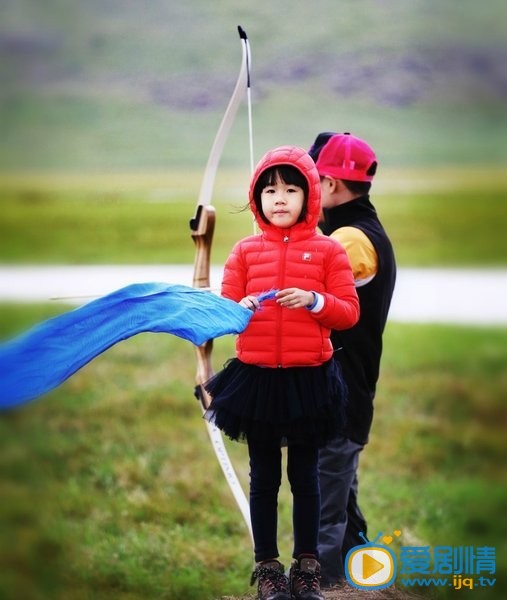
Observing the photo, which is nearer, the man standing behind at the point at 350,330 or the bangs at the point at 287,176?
the bangs at the point at 287,176

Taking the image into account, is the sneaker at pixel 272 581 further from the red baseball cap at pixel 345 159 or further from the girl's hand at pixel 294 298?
the red baseball cap at pixel 345 159

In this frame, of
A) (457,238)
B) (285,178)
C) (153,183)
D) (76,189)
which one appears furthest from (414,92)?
(285,178)

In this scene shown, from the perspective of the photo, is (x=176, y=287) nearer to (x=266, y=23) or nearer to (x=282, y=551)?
(x=282, y=551)

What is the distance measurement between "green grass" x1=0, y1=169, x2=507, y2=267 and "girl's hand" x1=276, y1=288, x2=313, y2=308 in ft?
12.3

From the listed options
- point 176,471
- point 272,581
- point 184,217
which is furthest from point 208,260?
point 184,217

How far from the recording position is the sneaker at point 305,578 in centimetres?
174

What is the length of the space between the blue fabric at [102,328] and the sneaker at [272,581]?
47cm

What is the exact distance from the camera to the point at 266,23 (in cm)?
625

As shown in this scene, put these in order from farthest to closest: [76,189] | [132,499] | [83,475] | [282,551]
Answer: [76,189] < [83,475] < [132,499] < [282,551]

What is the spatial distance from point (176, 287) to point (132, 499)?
1.79 meters

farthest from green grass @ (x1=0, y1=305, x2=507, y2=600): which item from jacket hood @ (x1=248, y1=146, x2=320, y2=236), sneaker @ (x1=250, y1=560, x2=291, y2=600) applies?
jacket hood @ (x1=248, y1=146, x2=320, y2=236)

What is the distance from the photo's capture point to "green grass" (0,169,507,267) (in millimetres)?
5551

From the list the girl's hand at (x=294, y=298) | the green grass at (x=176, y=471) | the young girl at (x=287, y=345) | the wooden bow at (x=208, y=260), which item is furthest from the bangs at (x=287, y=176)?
the green grass at (x=176, y=471)

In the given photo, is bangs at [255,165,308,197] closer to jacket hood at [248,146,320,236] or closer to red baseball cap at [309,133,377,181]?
jacket hood at [248,146,320,236]
